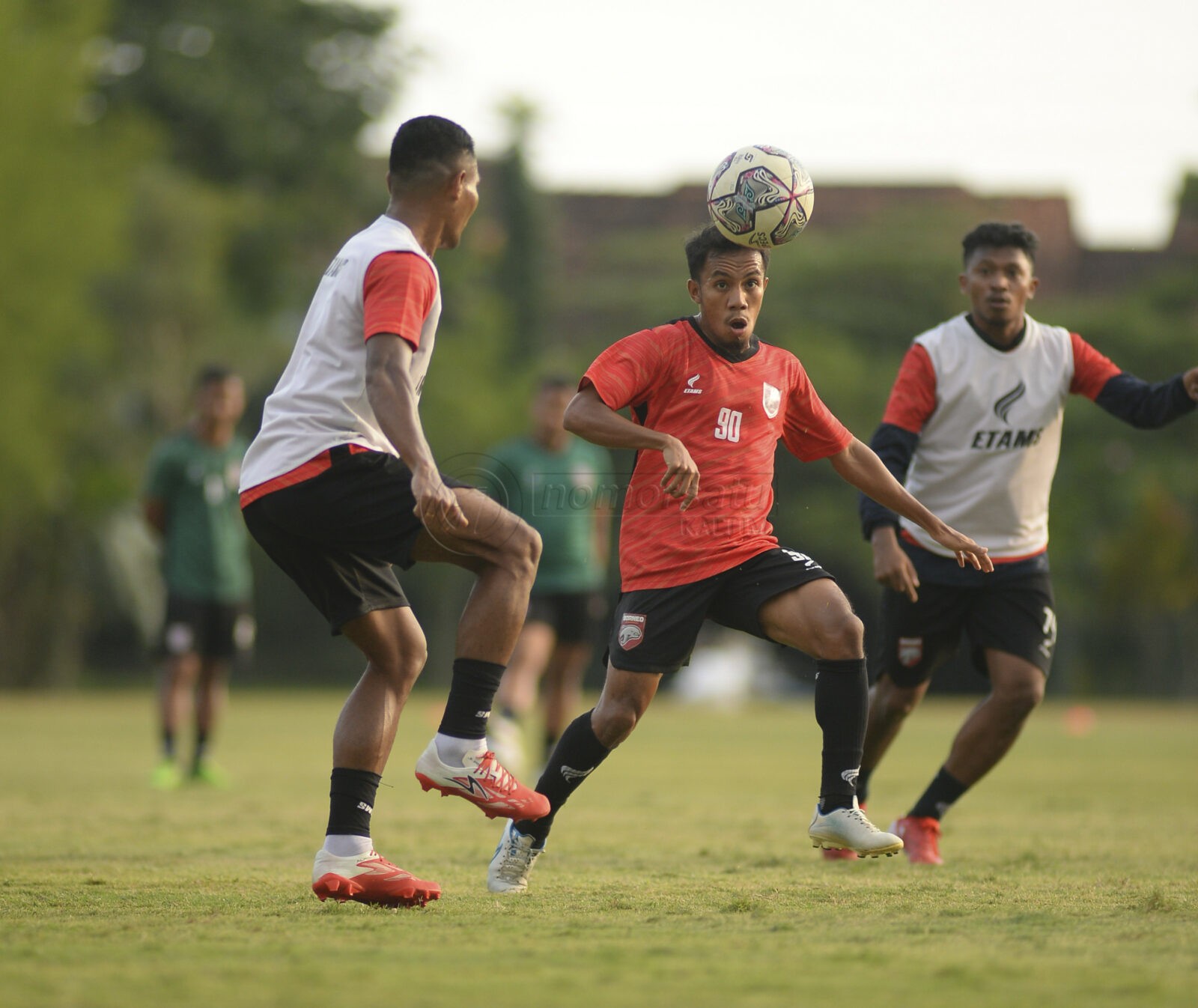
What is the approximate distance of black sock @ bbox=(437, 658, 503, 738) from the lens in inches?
190

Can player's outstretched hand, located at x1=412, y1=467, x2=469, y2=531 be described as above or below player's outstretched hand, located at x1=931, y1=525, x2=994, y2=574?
below

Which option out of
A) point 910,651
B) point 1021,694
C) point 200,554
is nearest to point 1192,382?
point 1021,694

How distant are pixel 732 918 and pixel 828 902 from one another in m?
0.53

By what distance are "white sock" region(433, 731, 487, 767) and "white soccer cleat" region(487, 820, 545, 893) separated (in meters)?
0.60

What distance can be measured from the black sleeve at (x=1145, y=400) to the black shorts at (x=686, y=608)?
199cm

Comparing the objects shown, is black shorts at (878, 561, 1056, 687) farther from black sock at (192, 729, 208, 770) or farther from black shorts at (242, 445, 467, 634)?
black sock at (192, 729, 208, 770)

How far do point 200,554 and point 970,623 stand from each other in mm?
6110

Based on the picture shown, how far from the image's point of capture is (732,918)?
4535 millimetres

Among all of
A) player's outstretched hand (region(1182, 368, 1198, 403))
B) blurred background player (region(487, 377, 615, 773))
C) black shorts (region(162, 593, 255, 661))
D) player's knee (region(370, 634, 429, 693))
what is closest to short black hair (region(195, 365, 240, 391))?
black shorts (region(162, 593, 255, 661))

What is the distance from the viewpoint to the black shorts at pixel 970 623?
6434mm

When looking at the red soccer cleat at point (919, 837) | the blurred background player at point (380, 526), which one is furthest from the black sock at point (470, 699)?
the red soccer cleat at point (919, 837)

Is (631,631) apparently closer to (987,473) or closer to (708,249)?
(708,249)

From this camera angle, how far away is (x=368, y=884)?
474 centimetres

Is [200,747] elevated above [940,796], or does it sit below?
below
